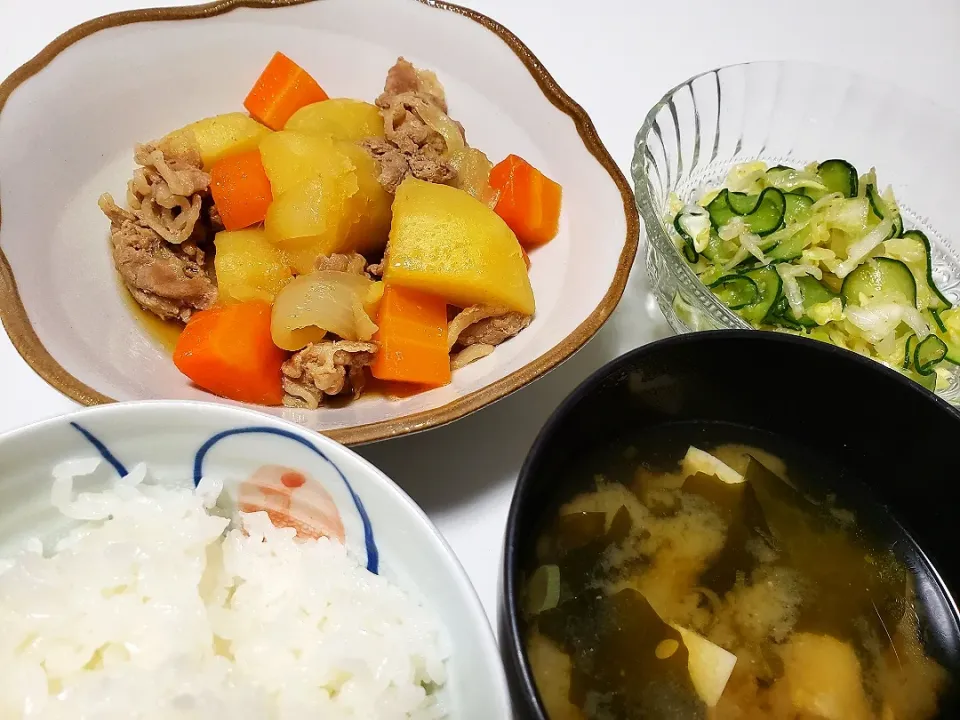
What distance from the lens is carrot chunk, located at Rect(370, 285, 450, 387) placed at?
1.57 m

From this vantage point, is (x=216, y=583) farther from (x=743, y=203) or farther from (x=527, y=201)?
(x=743, y=203)

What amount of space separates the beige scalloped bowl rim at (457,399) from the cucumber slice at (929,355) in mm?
668

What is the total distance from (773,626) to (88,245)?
170cm

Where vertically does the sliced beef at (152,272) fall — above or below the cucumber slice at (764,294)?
above

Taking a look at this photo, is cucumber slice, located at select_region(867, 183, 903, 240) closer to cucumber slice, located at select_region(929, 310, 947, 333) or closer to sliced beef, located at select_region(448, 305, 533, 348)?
cucumber slice, located at select_region(929, 310, 947, 333)

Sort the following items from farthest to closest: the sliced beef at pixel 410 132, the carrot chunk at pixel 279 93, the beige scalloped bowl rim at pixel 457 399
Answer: the carrot chunk at pixel 279 93 → the sliced beef at pixel 410 132 → the beige scalloped bowl rim at pixel 457 399

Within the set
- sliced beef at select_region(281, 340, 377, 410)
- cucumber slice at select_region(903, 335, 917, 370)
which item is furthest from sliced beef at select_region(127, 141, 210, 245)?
cucumber slice at select_region(903, 335, 917, 370)

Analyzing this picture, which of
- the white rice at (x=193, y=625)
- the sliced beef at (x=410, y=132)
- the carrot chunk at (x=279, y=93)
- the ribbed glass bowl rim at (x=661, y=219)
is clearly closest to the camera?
the white rice at (x=193, y=625)

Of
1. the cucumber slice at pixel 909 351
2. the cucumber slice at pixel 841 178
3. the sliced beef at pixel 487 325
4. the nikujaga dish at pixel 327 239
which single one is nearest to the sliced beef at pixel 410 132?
the nikujaga dish at pixel 327 239

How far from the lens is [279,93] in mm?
2025

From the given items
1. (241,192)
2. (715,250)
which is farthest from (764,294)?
(241,192)

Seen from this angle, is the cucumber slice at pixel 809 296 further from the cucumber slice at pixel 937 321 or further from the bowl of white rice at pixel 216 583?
the bowl of white rice at pixel 216 583

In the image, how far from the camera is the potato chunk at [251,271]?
175 cm

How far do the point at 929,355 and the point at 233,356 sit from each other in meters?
1.51
